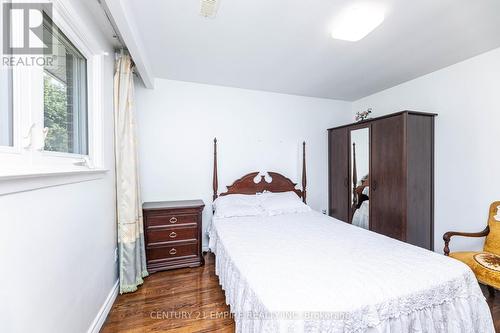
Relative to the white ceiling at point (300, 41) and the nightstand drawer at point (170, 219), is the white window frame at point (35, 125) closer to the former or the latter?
the white ceiling at point (300, 41)

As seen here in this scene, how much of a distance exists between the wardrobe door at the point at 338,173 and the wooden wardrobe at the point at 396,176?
0.15 meters

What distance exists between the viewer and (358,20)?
5.65 feet

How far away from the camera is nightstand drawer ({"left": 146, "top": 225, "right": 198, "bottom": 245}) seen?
2.59 meters

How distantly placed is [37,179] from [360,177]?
3532mm

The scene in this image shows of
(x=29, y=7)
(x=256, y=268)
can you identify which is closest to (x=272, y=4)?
(x=29, y=7)

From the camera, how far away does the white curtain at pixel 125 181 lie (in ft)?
7.18

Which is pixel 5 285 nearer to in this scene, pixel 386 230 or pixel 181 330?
pixel 181 330

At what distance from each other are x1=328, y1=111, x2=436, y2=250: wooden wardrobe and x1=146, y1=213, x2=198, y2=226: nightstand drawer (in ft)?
8.10

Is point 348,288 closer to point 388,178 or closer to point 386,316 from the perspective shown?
point 386,316

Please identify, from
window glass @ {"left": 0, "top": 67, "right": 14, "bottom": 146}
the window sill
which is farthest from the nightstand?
window glass @ {"left": 0, "top": 67, "right": 14, "bottom": 146}

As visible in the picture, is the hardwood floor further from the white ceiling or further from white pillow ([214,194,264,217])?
the white ceiling

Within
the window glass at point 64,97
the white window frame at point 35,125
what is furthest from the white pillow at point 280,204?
the window glass at point 64,97

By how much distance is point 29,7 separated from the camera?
105cm

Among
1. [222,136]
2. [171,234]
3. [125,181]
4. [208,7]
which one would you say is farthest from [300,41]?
[171,234]
